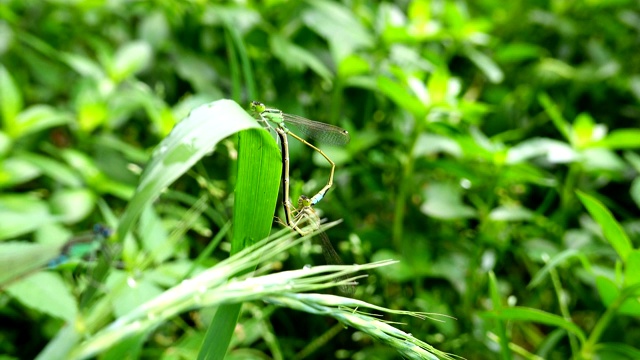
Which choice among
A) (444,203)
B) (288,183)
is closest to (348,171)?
(444,203)

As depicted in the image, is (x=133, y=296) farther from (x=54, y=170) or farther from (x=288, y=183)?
(x=54, y=170)

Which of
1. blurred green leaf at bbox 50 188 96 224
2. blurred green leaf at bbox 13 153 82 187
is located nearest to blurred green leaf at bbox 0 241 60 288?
blurred green leaf at bbox 50 188 96 224

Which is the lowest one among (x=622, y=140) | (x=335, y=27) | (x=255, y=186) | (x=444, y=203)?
(x=444, y=203)

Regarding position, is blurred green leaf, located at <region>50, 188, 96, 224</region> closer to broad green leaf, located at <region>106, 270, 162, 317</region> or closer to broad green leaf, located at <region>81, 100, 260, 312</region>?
broad green leaf, located at <region>106, 270, 162, 317</region>

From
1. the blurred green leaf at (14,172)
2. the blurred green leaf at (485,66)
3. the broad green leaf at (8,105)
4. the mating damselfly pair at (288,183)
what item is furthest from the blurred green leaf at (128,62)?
the blurred green leaf at (485,66)

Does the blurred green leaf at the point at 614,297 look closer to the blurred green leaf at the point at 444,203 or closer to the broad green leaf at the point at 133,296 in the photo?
the blurred green leaf at the point at 444,203

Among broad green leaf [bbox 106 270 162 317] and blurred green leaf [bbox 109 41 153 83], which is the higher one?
blurred green leaf [bbox 109 41 153 83]
